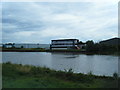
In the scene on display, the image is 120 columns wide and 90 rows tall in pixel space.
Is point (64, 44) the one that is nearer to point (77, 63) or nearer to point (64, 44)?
point (64, 44)

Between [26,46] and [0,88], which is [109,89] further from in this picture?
[26,46]

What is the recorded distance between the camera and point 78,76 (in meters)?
5.58

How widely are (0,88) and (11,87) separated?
252mm

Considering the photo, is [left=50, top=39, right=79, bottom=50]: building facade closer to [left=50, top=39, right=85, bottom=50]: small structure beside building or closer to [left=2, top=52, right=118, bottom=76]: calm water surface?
[left=50, top=39, right=85, bottom=50]: small structure beside building

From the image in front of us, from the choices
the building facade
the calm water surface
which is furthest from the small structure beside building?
the calm water surface

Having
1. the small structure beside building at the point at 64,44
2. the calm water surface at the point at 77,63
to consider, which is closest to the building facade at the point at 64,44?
the small structure beside building at the point at 64,44

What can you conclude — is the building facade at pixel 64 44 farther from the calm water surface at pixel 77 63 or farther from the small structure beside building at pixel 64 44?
the calm water surface at pixel 77 63

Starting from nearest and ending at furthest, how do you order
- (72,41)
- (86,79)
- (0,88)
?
(0,88) → (86,79) → (72,41)

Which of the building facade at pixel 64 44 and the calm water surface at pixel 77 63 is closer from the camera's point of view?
the calm water surface at pixel 77 63

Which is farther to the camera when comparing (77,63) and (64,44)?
(64,44)

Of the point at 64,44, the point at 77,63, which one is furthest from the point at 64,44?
the point at 77,63

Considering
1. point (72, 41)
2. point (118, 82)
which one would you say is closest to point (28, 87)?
point (118, 82)

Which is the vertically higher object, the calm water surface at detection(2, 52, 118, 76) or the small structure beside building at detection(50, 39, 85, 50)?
the small structure beside building at detection(50, 39, 85, 50)

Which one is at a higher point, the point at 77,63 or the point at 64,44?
the point at 64,44
